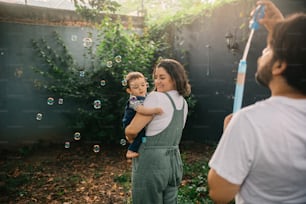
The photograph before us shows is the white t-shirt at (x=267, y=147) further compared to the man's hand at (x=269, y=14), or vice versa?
the man's hand at (x=269, y=14)

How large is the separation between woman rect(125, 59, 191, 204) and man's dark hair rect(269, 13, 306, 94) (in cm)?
96

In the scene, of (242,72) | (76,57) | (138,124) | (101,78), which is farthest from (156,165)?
(76,57)

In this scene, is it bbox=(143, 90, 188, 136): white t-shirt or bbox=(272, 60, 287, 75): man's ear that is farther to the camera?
bbox=(143, 90, 188, 136): white t-shirt

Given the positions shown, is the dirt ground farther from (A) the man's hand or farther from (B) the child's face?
Answer: (A) the man's hand

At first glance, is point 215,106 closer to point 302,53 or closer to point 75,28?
point 75,28

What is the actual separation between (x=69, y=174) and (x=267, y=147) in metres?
4.25

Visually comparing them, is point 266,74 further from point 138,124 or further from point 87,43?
point 87,43

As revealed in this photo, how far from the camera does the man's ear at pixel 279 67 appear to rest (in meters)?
0.87

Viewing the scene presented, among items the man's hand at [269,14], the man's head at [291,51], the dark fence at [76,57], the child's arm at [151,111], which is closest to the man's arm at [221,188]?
the man's head at [291,51]

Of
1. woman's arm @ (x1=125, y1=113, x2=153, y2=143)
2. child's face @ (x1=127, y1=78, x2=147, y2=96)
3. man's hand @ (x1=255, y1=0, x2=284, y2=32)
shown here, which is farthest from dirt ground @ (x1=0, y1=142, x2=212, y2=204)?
man's hand @ (x1=255, y1=0, x2=284, y2=32)

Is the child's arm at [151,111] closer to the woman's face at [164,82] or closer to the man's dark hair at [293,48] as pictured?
the woman's face at [164,82]

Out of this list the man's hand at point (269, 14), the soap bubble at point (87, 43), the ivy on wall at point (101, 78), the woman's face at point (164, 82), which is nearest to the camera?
the man's hand at point (269, 14)

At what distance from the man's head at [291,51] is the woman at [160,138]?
938 mm

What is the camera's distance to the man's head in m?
0.85
